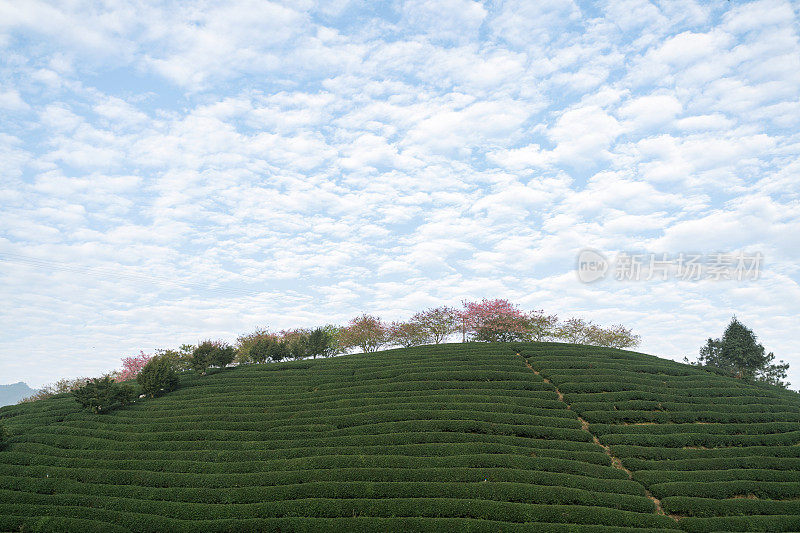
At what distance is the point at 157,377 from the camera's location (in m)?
29.6

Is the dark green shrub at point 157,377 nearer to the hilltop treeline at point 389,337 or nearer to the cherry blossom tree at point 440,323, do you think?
the hilltop treeline at point 389,337

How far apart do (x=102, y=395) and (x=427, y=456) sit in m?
21.4

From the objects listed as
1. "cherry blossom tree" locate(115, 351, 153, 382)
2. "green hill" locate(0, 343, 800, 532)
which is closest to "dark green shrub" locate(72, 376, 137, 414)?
"green hill" locate(0, 343, 800, 532)

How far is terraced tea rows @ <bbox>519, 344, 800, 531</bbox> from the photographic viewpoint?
16.0 meters

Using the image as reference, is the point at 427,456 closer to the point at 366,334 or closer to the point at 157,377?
the point at 157,377

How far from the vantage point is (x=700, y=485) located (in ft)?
55.9

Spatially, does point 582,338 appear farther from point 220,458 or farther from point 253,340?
point 220,458

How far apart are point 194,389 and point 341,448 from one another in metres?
16.3

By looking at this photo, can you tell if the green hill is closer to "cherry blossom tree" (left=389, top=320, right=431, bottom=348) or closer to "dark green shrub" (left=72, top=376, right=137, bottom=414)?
"dark green shrub" (left=72, top=376, right=137, bottom=414)

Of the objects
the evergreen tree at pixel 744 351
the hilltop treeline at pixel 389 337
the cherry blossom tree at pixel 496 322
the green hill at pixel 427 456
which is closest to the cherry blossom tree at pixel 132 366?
the hilltop treeline at pixel 389 337

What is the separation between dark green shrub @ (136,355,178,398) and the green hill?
1.43 m

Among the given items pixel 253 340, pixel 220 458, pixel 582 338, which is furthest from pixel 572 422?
pixel 253 340

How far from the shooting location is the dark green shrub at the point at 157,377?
2933cm

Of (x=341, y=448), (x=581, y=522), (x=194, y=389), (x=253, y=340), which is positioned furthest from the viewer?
(x=253, y=340)
